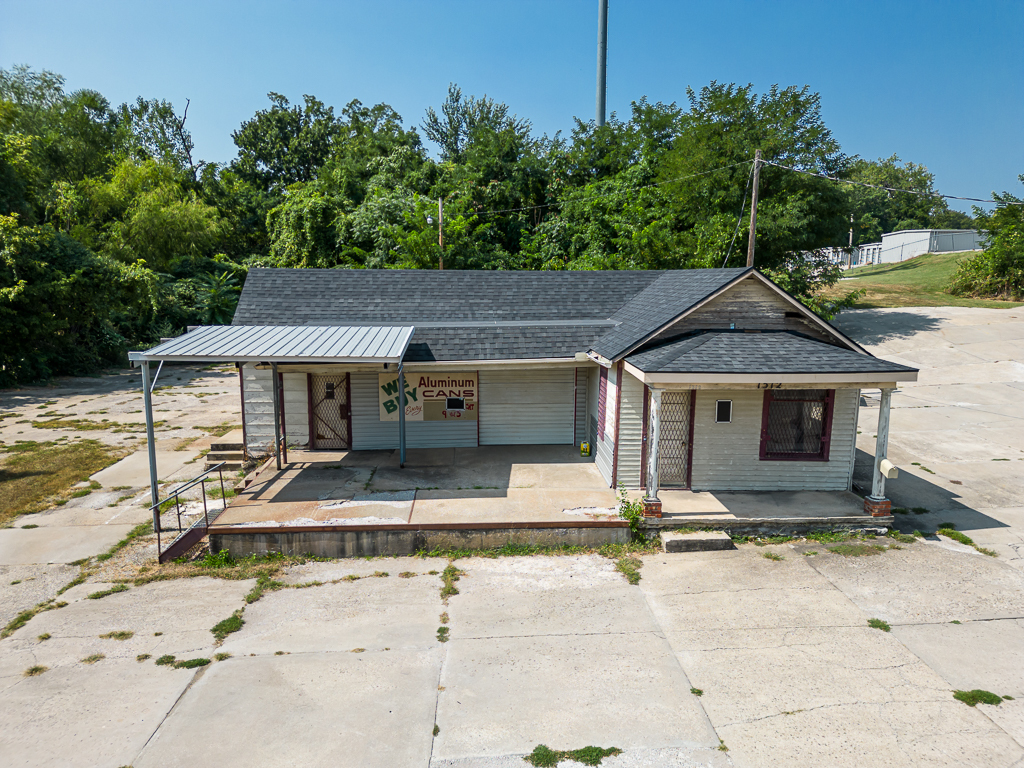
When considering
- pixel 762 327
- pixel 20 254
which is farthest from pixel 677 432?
pixel 20 254

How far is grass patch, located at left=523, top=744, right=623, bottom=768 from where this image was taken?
18.4ft

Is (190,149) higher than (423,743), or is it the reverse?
(190,149)

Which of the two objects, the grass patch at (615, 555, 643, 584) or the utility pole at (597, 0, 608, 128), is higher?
the utility pole at (597, 0, 608, 128)

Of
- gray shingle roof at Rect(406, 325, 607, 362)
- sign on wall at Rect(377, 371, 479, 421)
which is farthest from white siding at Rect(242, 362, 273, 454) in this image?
gray shingle roof at Rect(406, 325, 607, 362)

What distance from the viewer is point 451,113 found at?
5312 cm

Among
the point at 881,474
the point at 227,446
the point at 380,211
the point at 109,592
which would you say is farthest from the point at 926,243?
the point at 109,592

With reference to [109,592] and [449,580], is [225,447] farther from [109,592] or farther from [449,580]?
[449,580]

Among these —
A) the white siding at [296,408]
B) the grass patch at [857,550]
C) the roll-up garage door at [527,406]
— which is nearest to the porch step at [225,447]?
the white siding at [296,408]

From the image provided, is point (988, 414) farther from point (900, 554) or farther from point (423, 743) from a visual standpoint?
point (423, 743)

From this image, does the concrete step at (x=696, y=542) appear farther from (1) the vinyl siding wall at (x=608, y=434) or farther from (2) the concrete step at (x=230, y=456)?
(2) the concrete step at (x=230, y=456)

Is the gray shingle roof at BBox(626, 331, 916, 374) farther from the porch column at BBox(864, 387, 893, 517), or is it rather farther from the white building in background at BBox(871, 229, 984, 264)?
the white building in background at BBox(871, 229, 984, 264)

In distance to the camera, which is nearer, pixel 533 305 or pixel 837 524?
pixel 837 524

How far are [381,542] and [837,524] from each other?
7816mm

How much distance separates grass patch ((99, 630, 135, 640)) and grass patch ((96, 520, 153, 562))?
261 cm
